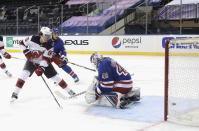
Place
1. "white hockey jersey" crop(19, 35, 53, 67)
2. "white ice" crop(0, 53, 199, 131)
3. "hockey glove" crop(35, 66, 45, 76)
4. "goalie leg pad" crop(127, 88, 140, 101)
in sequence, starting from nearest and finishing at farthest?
"white ice" crop(0, 53, 199, 131) → "goalie leg pad" crop(127, 88, 140, 101) → "hockey glove" crop(35, 66, 45, 76) → "white hockey jersey" crop(19, 35, 53, 67)

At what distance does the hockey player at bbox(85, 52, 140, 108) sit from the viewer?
3.19m

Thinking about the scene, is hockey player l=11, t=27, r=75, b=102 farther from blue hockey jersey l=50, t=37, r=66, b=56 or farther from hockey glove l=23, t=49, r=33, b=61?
blue hockey jersey l=50, t=37, r=66, b=56

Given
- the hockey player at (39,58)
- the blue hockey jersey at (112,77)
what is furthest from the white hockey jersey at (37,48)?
the blue hockey jersey at (112,77)

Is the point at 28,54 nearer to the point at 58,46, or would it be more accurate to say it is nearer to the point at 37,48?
the point at 37,48

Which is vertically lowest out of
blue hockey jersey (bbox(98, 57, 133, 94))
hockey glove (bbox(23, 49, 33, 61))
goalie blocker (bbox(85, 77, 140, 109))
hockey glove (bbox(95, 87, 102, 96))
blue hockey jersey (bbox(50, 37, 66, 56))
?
goalie blocker (bbox(85, 77, 140, 109))

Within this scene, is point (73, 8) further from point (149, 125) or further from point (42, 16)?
point (149, 125)

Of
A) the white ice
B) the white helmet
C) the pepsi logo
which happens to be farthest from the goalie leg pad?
the pepsi logo

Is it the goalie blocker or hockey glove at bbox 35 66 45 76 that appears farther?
hockey glove at bbox 35 66 45 76

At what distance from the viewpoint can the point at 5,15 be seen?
45.5 ft

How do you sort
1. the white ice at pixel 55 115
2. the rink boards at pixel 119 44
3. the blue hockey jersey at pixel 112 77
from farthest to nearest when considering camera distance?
the rink boards at pixel 119 44
the blue hockey jersey at pixel 112 77
the white ice at pixel 55 115

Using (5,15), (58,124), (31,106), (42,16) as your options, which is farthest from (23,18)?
(58,124)

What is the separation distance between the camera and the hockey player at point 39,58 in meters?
3.72

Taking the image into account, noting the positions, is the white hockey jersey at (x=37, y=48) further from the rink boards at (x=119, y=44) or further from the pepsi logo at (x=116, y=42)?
the pepsi logo at (x=116, y=42)

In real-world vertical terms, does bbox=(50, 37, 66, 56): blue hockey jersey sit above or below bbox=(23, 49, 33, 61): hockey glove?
above
